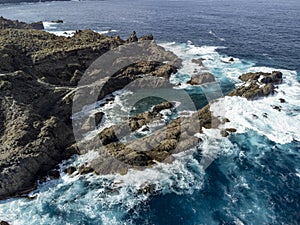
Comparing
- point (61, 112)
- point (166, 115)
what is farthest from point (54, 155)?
point (166, 115)

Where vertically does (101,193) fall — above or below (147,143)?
below

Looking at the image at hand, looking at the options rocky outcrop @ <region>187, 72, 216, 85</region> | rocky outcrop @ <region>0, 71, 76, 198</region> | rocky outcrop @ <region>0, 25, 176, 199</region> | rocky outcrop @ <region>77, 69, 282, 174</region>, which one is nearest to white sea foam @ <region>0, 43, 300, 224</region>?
rocky outcrop @ <region>77, 69, 282, 174</region>

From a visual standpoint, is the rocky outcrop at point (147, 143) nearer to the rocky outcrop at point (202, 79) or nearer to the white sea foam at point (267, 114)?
the white sea foam at point (267, 114)

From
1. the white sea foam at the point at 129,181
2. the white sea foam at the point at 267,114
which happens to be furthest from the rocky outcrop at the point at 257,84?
the white sea foam at the point at 129,181

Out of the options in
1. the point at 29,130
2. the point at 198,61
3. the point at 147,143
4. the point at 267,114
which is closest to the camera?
the point at 29,130

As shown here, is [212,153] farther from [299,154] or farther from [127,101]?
[127,101]

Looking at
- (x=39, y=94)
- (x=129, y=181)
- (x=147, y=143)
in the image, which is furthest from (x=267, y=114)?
(x=39, y=94)

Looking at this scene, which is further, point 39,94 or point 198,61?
point 198,61

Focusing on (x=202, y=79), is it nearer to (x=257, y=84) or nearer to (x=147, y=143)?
(x=257, y=84)
